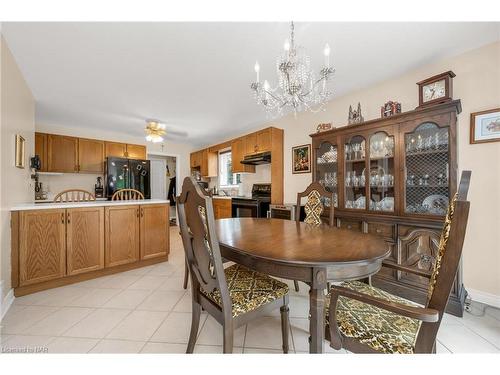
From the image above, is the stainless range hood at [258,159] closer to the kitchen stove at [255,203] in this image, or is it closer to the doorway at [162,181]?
the kitchen stove at [255,203]

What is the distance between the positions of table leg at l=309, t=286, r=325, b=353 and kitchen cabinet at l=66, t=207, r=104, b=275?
8.49 ft

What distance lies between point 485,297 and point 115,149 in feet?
20.1

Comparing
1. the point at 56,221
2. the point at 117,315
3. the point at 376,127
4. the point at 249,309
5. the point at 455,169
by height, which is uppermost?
the point at 376,127

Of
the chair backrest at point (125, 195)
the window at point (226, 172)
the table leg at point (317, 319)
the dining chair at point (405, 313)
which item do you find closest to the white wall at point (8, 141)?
the chair backrest at point (125, 195)

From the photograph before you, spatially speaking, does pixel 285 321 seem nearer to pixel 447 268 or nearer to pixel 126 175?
pixel 447 268

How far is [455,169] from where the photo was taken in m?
1.77

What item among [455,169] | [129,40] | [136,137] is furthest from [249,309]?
[136,137]

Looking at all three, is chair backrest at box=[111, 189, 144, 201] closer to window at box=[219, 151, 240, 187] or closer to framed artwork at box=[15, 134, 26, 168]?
framed artwork at box=[15, 134, 26, 168]

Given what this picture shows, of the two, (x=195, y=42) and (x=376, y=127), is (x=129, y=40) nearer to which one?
(x=195, y=42)

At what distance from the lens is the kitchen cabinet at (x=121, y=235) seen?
2.50 m

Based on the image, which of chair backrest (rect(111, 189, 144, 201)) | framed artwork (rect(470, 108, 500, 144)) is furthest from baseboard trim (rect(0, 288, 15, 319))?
framed artwork (rect(470, 108, 500, 144))

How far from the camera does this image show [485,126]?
1.78m

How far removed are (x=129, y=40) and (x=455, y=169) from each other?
307 cm
